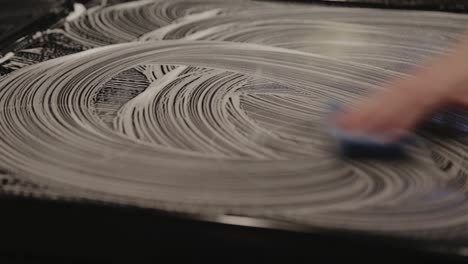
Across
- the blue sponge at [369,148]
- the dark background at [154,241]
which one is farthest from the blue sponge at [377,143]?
the dark background at [154,241]

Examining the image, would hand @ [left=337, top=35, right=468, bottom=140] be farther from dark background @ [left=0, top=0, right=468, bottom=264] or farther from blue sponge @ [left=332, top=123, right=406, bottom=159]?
dark background @ [left=0, top=0, right=468, bottom=264]

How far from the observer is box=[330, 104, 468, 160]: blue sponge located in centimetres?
55

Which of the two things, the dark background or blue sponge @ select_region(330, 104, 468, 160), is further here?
blue sponge @ select_region(330, 104, 468, 160)

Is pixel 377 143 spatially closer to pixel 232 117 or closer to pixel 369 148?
pixel 369 148

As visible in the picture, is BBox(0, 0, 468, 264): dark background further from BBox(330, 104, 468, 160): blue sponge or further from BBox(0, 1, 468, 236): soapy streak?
BBox(330, 104, 468, 160): blue sponge

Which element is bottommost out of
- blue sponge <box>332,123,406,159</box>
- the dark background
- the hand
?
the dark background

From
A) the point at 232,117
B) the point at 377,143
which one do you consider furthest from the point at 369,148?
the point at 232,117

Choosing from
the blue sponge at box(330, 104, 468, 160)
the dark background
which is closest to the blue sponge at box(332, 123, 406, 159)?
the blue sponge at box(330, 104, 468, 160)

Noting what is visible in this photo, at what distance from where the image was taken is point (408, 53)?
32.0 inches

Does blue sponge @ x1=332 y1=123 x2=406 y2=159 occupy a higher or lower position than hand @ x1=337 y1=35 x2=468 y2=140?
lower

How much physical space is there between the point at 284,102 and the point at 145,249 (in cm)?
27

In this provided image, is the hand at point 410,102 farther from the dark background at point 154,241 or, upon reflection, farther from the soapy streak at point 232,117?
the dark background at point 154,241

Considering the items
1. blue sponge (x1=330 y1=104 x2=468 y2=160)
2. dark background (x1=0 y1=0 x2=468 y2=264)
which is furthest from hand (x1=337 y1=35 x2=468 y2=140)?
dark background (x1=0 y1=0 x2=468 y2=264)

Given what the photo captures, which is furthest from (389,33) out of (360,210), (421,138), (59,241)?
(59,241)
